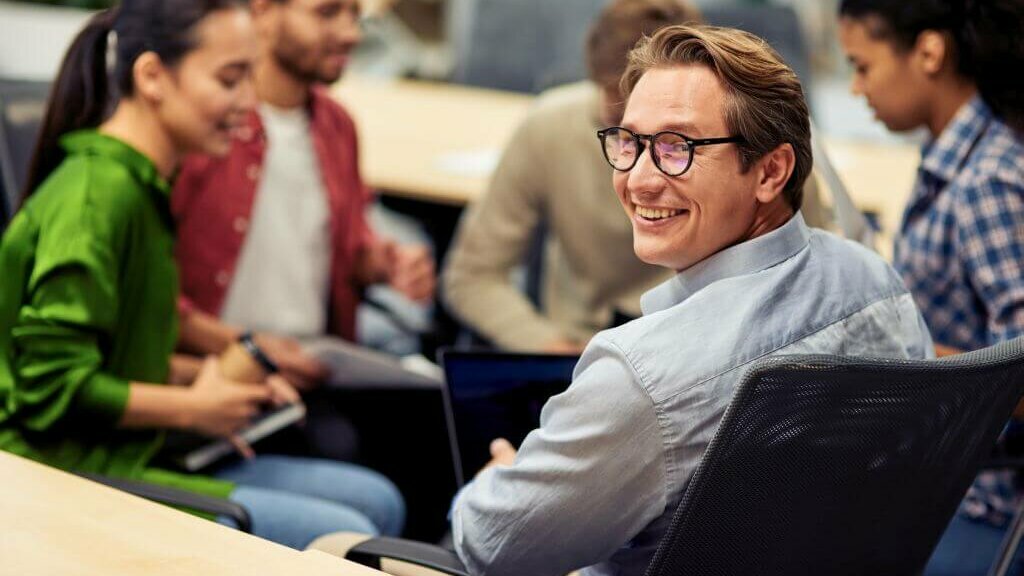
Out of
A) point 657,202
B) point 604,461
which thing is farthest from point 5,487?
point 657,202

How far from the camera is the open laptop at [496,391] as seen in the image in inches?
69.2

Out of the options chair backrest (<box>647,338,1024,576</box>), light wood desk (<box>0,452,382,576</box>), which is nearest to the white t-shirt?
light wood desk (<box>0,452,382,576</box>)

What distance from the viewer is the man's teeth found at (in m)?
1.49

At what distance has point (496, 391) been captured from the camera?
178 centimetres

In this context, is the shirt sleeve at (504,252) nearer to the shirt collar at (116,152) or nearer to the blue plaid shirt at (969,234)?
the blue plaid shirt at (969,234)

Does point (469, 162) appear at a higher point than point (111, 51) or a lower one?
lower

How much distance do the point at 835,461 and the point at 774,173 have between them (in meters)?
0.33

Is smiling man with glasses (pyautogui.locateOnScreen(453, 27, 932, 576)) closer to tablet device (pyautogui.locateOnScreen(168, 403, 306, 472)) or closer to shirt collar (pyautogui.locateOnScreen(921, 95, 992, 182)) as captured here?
shirt collar (pyautogui.locateOnScreen(921, 95, 992, 182))

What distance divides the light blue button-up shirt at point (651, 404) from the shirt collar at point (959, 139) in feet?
2.23

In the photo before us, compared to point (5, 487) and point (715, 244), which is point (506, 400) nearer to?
point (715, 244)

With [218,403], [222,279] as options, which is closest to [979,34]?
[218,403]

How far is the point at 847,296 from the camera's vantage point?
152 centimetres

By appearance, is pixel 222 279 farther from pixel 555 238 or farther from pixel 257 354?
pixel 555 238

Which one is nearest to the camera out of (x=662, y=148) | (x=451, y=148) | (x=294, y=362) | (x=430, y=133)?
(x=662, y=148)
